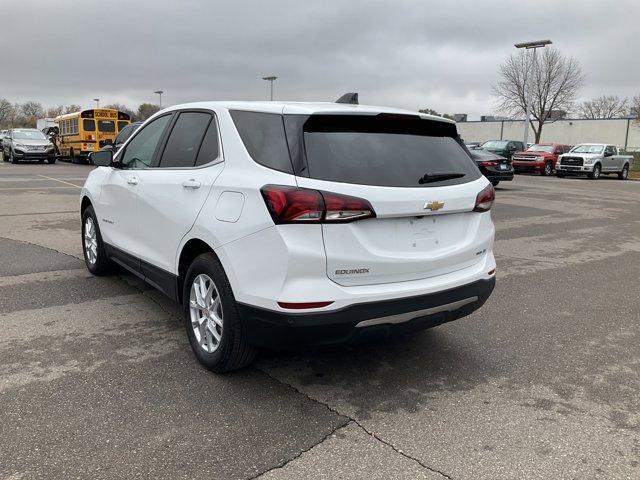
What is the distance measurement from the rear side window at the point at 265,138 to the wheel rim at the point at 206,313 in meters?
0.87

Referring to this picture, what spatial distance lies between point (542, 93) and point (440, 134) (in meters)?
53.2

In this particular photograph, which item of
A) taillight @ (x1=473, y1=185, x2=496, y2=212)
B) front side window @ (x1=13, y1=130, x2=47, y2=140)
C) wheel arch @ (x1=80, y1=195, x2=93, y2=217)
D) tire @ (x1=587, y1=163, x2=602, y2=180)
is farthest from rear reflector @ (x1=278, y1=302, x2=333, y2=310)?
front side window @ (x1=13, y1=130, x2=47, y2=140)

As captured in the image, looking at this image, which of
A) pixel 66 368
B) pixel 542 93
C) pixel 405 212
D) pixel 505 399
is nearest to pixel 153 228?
pixel 66 368

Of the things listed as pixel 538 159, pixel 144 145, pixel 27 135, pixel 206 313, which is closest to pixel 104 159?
pixel 144 145

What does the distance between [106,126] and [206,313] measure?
26.3 m

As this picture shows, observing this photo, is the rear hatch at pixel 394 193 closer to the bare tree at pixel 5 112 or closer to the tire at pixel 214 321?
the tire at pixel 214 321

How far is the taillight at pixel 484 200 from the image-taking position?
12.1ft

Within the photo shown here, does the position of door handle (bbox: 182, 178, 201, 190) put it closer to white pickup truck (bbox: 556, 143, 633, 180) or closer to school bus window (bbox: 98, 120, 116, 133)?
school bus window (bbox: 98, 120, 116, 133)

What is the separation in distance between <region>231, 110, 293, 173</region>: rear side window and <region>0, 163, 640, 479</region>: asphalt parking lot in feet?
4.68

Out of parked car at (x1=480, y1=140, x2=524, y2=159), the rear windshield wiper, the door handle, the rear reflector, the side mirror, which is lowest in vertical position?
the rear reflector

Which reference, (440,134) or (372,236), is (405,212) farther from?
(440,134)

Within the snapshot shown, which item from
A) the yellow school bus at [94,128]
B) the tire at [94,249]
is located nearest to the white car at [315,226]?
the tire at [94,249]

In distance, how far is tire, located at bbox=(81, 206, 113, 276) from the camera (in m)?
5.65

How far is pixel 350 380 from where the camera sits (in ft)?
11.9
